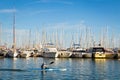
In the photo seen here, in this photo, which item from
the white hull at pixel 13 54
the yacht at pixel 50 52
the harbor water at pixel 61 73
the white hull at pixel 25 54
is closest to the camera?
the harbor water at pixel 61 73

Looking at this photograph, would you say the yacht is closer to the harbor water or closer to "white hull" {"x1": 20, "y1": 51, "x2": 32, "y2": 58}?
"white hull" {"x1": 20, "y1": 51, "x2": 32, "y2": 58}

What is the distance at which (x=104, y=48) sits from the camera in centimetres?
14412

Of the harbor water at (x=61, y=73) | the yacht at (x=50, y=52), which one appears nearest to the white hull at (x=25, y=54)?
the yacht at (x=50, y=52)

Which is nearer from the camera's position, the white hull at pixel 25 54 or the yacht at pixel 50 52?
the yacht at pixel 50 52

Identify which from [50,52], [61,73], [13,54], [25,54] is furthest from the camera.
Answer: [25,54]

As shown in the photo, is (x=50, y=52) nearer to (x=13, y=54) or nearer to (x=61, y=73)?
(x=13, y=54)

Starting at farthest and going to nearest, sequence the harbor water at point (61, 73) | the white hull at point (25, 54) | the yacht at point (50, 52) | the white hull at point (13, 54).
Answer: the white hull at point (25, 54) → the white hull at point (13, 54) → the yacht at point (50, 52) → the harbor water at point (61, 73)

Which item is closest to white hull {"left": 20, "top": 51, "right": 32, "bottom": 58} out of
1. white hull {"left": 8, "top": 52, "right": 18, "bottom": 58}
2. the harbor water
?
white hull {"left": 8, "top": 52, "right": 18, "bottom": 58}

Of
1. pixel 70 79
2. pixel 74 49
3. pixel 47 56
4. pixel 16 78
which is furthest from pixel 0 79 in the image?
pixel 74 49

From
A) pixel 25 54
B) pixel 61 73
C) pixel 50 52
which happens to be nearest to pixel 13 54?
pixel 25 54

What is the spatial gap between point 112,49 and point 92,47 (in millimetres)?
13318

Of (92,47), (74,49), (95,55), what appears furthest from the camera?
(74,49)

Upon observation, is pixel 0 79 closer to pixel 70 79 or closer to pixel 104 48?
pixel 70 79

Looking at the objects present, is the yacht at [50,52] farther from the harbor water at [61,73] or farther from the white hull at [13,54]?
the harbor water at [61,73]
